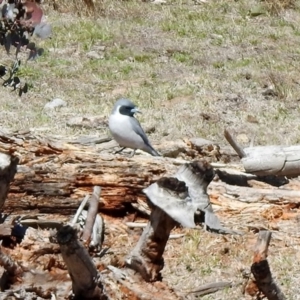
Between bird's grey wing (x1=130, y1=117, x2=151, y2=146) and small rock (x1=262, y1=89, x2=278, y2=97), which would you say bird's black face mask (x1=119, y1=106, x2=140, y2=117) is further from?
small rock (x1=262, y1=89, x2=278, y2=97)

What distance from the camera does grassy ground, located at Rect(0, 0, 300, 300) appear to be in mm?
5551

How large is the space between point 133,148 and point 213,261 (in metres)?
2.26

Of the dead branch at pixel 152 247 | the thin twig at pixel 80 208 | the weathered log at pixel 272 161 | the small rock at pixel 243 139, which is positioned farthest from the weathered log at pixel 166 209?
the small rock at pixel 243 139

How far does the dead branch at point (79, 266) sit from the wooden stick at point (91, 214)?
1116mm

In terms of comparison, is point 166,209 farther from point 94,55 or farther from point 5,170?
point 94,55

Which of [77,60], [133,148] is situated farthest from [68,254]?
[77,60]

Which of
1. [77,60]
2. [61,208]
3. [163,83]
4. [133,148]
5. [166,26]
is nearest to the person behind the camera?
[61,208]

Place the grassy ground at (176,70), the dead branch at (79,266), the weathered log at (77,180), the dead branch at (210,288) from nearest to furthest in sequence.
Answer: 1. the dead branch at (79,266)
2. the dead branch at (210,288)
3. the weathered log at (77,180)
4. the grassy ground at (176,70)

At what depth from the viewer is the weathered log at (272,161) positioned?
6.55 m

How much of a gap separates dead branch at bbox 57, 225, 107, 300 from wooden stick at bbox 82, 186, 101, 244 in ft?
3.66

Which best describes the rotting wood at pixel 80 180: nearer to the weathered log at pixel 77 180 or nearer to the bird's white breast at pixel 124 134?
the weathered log at pixel 77 180

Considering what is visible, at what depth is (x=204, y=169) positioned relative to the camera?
4.09m

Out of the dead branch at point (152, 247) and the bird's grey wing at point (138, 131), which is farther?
the bird's grey wing at point (138, 131)

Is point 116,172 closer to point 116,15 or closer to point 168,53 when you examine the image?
point 168,53
